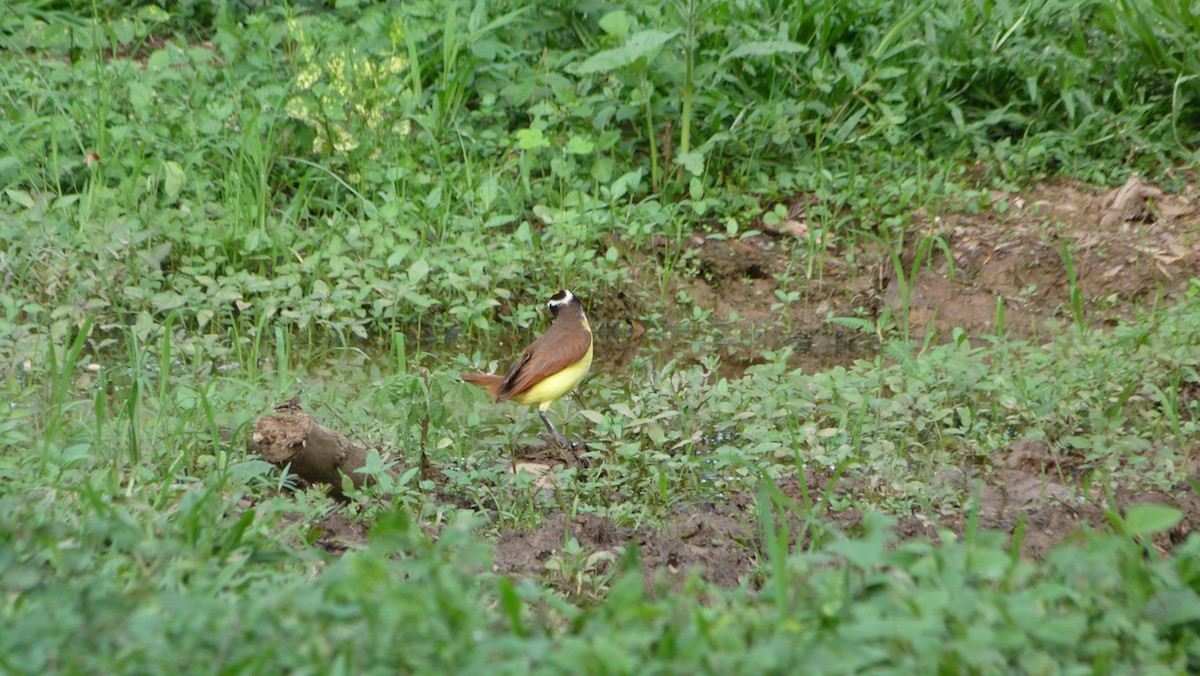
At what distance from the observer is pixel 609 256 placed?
727 centimetres

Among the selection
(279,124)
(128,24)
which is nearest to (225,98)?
(279,124)

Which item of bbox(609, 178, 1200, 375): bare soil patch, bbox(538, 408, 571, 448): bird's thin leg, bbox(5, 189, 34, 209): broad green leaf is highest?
bbox(5, 189, 34, 209): broad green leaf

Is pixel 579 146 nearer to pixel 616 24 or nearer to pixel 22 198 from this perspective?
pixel 616 24

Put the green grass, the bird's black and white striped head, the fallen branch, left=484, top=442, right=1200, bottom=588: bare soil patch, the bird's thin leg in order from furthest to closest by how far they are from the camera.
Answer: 1. the bird's black and white striped head
2. the bird's thin leg
3. the fallen branch
4. left=484, top=442, right=1200, bottom=588: bare soil patch
5. the green grass

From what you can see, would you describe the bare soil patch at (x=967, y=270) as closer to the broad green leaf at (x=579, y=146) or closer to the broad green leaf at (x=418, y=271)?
the broad green leaf at (x=579, y=146)

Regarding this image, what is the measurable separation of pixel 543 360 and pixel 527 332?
1.53m

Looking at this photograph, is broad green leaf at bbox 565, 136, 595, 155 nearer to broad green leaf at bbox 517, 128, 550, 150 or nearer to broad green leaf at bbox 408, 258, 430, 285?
broad green leaf at bbox 517, 128, 550, 150

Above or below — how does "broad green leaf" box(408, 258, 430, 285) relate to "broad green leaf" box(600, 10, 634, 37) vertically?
below

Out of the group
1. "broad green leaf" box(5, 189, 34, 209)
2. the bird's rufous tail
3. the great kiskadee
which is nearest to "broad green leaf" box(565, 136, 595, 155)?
the great kiskadee

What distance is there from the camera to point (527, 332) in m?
7.16

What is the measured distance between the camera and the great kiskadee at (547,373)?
5637mm

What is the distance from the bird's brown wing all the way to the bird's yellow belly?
4cm

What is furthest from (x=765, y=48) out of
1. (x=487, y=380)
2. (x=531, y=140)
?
(x=487, y=380)

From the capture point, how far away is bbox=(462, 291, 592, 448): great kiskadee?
5637 mm
